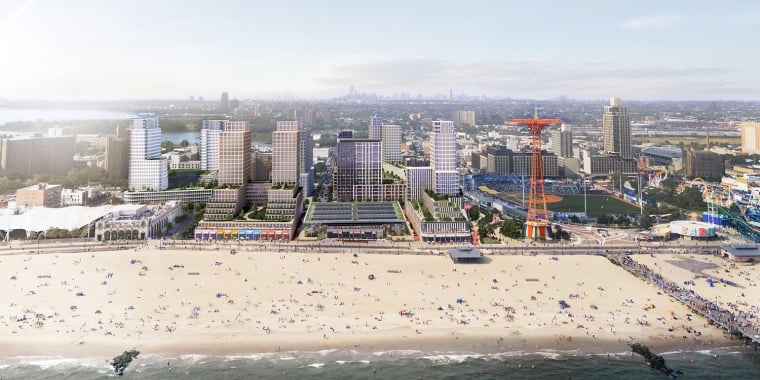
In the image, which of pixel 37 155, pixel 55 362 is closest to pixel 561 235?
pixel 55 362

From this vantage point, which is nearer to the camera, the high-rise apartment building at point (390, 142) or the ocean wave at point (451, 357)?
the ocean wave at point (451, 357)

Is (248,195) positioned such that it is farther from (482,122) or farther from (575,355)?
(482,122)

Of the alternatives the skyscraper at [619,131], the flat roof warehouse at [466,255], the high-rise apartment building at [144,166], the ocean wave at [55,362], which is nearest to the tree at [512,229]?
the flat roof warehouse at [466,255]

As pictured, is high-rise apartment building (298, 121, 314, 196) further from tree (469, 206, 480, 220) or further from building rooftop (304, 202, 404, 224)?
tree (469, 206, 480, 220)

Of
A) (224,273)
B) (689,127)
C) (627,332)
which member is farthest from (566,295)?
(689,127)

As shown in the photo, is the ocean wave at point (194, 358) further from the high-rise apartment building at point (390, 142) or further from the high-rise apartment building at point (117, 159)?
the high-rise apartment building at point (390, 142)

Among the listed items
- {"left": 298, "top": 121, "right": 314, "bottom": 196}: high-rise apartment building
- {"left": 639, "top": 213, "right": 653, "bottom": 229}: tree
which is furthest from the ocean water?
{"left": 298, "top": 121, "right": 314, "bottom": 196}: high-rise apartment building
